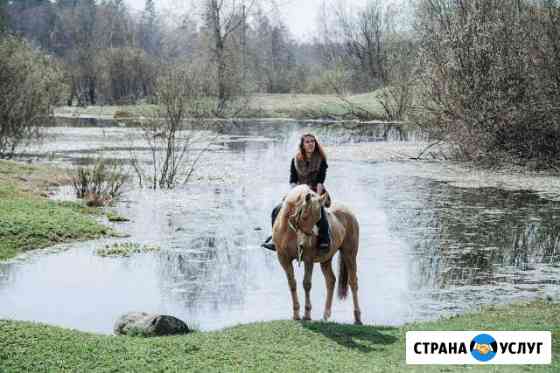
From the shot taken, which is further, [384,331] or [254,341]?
[384,331]

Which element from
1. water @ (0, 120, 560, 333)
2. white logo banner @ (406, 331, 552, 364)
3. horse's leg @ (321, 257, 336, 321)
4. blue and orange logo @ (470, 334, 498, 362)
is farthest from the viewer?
water @ (0, 120, 560, 333)

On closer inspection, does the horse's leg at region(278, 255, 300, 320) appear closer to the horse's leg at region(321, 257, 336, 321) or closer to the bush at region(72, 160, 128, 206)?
the horse's leg at region(321, 257, 336, 321)

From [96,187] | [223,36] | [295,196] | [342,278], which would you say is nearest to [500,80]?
[96,187]

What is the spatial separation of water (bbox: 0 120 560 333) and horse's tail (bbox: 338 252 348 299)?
1.07ft

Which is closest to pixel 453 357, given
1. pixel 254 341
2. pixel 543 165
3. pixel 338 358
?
pixel 338 358

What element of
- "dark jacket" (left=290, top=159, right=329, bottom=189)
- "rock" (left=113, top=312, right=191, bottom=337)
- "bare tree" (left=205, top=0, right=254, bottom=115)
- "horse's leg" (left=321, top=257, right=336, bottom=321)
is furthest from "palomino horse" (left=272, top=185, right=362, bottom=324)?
"bare tree" (left=205, top=0, right=254, bottom=115)

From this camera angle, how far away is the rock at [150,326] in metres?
9.17

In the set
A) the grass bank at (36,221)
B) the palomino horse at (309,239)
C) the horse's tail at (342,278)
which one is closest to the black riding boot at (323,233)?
the palomino horse at (309,239)

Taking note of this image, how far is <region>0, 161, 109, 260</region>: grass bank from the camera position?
14609 millimetres

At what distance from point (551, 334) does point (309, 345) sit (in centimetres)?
268

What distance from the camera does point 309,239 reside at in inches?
346

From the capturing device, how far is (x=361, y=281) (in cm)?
1246

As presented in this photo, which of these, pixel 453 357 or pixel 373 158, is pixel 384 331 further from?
pixel 373 158

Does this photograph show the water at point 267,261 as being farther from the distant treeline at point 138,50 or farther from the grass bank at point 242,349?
the distant treeline at point 138,50
